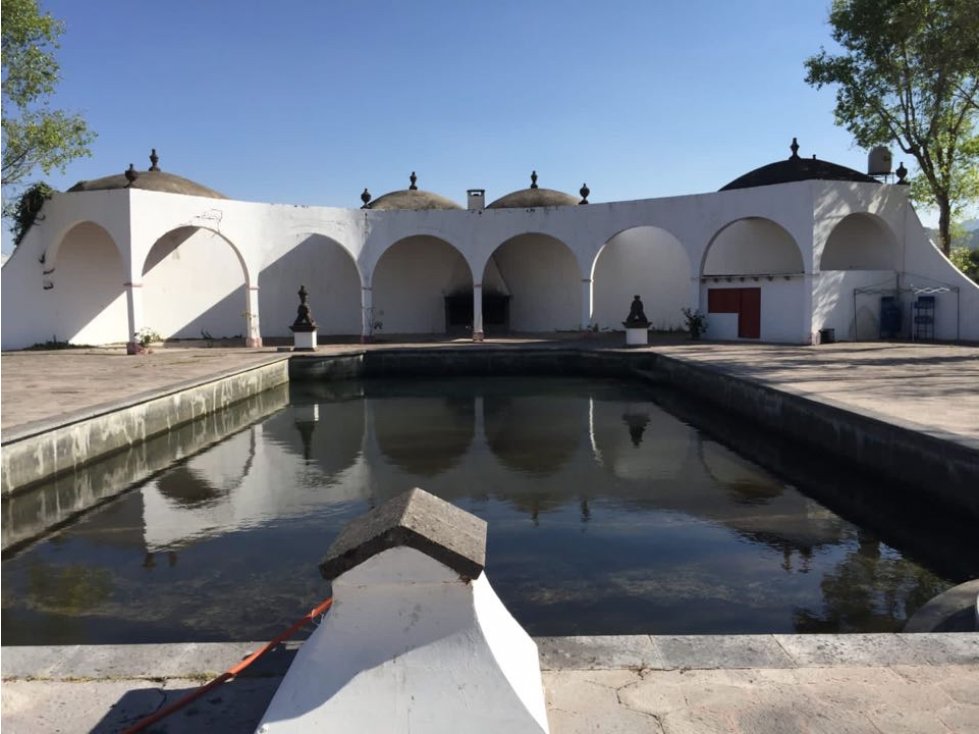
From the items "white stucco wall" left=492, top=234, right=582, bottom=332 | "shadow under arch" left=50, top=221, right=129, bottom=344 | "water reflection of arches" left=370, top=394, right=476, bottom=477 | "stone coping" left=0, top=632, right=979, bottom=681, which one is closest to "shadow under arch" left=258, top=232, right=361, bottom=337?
"shadow under arch" left=50, top=221, right=129, bottom=344

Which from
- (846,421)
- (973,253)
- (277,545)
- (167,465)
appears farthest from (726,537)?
(973,253)

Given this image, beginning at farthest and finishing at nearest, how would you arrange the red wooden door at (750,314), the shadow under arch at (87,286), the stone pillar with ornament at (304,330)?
the red wooden door at (750,314), the shadow under arch at (87,286), the stone pillar with ornament at (304,330)

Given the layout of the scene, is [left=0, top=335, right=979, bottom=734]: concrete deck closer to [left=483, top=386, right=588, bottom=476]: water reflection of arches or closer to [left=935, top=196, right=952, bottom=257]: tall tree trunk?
[left=483, top=386, right=588, bottom=476]: water reflection of arches

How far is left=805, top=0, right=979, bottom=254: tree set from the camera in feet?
62.2

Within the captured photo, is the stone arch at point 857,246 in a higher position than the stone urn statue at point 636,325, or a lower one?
Result: higher

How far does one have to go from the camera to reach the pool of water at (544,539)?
4977 millimetres

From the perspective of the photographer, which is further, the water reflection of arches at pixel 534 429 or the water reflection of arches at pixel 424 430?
the water reflection of arches at pixel 424 430

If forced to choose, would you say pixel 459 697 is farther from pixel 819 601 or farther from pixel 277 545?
pixel 277 545

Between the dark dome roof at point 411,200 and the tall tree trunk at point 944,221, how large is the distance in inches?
561

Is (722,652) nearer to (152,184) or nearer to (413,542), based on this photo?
(413,542)

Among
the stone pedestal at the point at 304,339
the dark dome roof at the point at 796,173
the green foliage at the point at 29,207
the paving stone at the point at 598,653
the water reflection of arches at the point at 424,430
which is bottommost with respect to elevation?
the water reflection of arches at the point at 424,430

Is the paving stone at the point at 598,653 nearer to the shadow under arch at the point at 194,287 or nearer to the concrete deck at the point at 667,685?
the concrete deck at the point at 667,685

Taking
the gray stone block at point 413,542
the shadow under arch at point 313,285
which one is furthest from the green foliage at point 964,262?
the gray stone block at point 413,542

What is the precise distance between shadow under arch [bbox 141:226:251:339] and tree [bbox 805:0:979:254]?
1732cm
